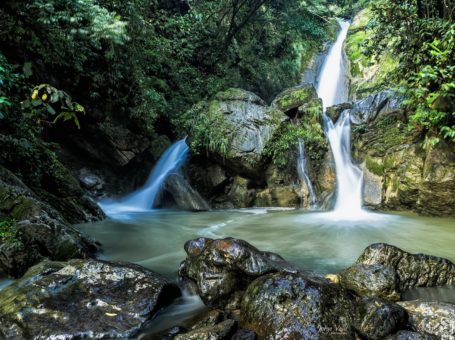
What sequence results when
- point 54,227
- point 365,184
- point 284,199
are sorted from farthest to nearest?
point 284,199 → point 365,184 → point 54,227

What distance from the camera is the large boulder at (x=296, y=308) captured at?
304 centimetres

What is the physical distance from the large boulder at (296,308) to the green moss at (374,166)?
23.4ft

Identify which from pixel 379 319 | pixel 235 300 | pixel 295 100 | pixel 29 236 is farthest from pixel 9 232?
pixel 295 100

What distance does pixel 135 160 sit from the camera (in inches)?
483

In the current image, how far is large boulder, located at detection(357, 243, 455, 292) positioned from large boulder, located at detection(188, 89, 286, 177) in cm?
678

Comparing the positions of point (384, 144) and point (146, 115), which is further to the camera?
point (146, 115)

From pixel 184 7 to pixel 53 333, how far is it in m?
16.0

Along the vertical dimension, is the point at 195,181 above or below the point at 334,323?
above

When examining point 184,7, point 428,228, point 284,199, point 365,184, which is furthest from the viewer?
point 184,7

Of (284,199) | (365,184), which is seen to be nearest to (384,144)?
(365,184)

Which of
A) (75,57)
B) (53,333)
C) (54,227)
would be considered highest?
(75,57)

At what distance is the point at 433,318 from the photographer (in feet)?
→ 10.1

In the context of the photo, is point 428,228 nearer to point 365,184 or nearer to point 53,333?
point 365,184

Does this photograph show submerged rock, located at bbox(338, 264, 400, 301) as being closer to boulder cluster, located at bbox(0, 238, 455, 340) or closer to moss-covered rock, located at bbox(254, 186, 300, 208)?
boulder cluster, located at bbox(0, 238, 455, 340)
